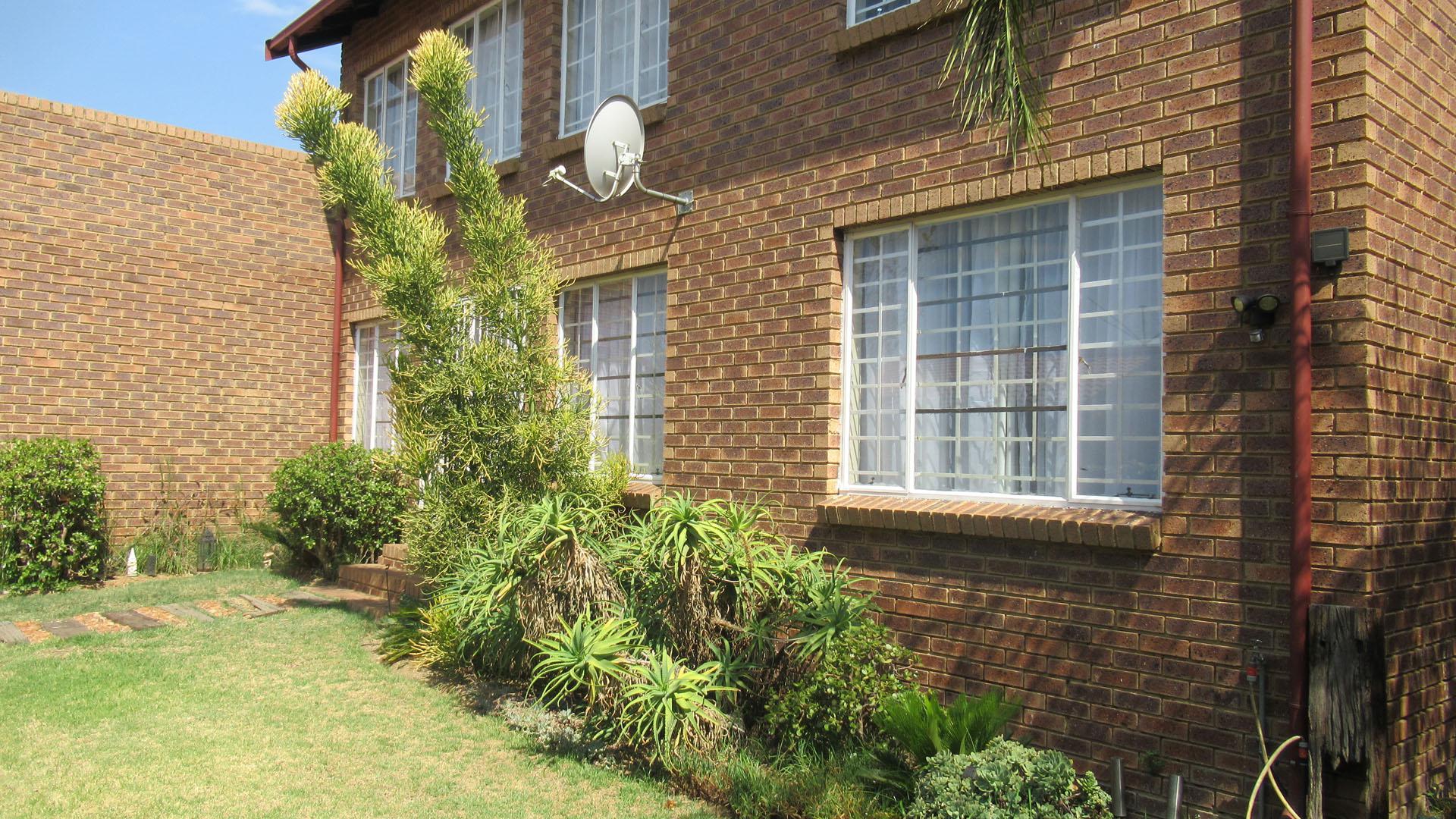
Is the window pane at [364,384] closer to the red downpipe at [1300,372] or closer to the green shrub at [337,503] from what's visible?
the green shrub at [337,503]

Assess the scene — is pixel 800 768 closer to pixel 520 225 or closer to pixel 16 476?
pixel 520 225

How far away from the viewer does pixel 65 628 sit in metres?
9.59

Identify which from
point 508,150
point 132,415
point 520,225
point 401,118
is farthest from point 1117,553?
point 132,415

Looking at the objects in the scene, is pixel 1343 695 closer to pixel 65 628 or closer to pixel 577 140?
pixel 577 140

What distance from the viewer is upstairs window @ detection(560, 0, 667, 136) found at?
9.02 meters

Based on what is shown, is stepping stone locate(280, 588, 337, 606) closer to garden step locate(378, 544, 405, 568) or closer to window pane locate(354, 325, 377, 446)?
garden step locate(378, 544, 405, 568)

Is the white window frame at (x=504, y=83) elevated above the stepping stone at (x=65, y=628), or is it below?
above

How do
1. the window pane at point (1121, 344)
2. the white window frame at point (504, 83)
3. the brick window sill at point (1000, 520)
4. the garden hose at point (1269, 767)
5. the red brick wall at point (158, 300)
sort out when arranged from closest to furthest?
the garden hose at point (1269, 767), the brick window sill at point (1000, 520), the window pane at point (1121, 344), the white window frame at point (504, 83), the red brick wall at point (158, 300)

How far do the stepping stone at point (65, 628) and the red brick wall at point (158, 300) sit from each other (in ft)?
9.61

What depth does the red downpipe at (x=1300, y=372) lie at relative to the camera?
4.66m

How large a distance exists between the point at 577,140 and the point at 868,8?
3.21m

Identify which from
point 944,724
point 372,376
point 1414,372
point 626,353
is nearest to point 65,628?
point 372,376

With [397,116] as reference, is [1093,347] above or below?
below

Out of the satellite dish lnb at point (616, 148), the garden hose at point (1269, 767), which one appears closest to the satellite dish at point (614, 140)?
the satellite dish lnb at point (616, 148)
